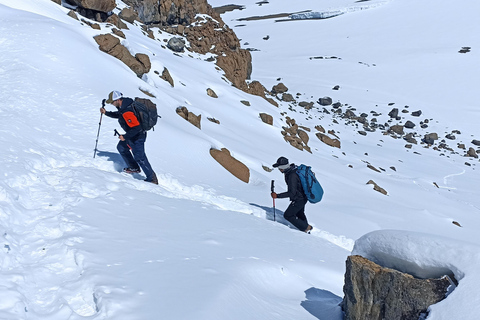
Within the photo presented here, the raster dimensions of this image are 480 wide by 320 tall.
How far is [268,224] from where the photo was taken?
24.3ft

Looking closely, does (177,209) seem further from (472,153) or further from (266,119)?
(472,153)

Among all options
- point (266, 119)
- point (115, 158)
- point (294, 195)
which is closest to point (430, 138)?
point (266, 119)

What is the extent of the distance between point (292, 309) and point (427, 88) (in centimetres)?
3480

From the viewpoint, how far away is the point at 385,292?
11.7 ft

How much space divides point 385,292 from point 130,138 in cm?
505

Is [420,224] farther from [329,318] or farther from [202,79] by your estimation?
[202,79]

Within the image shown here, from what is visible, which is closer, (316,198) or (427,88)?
(316,198)

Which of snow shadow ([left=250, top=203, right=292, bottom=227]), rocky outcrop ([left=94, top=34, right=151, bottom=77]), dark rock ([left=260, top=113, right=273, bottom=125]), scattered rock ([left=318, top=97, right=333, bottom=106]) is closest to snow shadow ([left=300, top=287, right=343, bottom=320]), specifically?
snow shadow ([left=250, top=203, right=292, bottom=227])

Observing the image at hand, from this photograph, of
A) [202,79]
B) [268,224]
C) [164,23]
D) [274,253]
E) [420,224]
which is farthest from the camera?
[164,23]

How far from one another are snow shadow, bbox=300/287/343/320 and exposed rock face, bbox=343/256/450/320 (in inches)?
7.2

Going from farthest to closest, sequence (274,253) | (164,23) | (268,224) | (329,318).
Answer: (164,23) < (268,224) < (274,253) < (329,318)

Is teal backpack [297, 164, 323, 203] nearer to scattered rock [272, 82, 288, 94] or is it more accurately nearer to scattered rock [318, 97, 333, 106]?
scattered rock [318, 97, 333, 106]

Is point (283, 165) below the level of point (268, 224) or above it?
above

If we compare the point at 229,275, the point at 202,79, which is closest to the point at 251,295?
the point at 229,275
